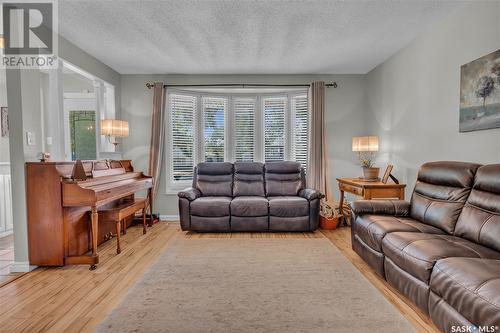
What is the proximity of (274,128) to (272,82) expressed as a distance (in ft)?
2.73

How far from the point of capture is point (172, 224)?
4734 millimetres

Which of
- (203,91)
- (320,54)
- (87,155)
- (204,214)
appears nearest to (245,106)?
(203,91)

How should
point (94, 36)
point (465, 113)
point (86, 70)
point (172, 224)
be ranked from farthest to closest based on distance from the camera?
point (172, 224)
point (86, 70)
point (94, 36)
point (465, 113)

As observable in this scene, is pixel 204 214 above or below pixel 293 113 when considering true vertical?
below

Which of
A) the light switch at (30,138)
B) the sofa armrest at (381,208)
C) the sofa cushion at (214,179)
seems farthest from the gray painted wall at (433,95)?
the light switch at (30,138)

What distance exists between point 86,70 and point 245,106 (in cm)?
259

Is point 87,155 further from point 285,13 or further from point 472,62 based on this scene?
point 472,62

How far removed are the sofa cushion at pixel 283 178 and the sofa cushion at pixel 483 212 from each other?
2.47 m

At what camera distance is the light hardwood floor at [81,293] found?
1.92 m

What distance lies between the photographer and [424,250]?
6.28 feet

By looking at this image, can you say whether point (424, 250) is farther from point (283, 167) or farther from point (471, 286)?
point (283, 167)

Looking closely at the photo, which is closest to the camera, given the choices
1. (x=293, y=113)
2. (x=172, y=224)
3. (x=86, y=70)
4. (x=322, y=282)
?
(x=322, y=282)

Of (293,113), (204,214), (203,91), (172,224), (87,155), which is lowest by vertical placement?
(172,224)

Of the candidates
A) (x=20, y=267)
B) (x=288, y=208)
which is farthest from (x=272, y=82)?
(x=20, y=267)
